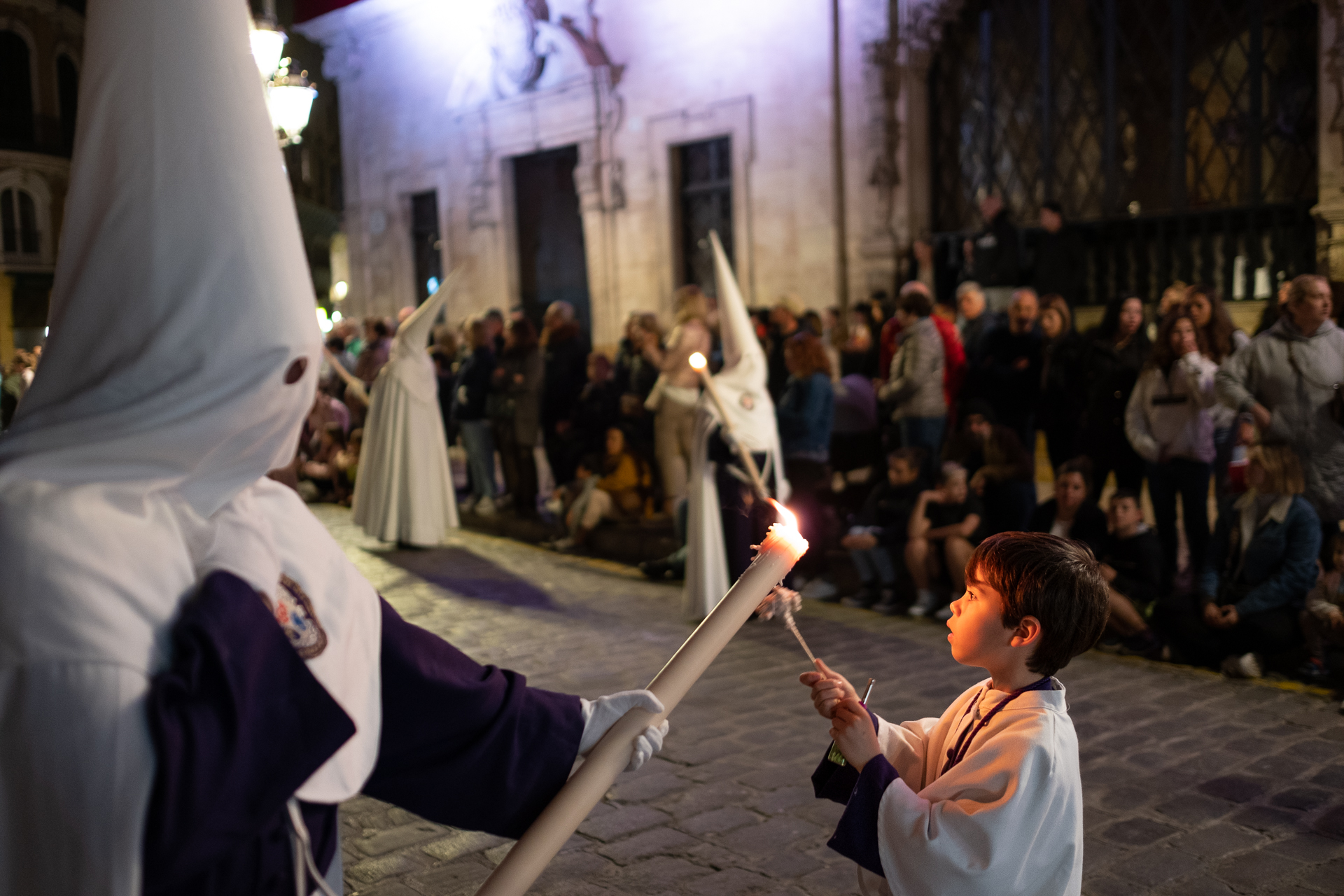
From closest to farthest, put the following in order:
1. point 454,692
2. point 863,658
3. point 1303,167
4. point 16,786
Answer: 1. point 16,786
2. point 454,692
3. point 863,658
4. point 1303,167

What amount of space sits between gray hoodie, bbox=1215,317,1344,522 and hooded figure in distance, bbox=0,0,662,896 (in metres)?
5.84

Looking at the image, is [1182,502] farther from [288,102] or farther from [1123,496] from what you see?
[288,102]

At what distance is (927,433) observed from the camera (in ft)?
28.7

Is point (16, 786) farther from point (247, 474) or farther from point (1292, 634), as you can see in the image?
point (1292, 634)

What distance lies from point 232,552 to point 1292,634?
565cm

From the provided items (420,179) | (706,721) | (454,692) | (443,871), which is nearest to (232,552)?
(454,692)

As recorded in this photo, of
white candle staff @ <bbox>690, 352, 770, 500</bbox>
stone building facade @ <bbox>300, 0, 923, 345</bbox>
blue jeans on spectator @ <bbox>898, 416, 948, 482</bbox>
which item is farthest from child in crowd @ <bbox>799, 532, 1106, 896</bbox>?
stone building facade @ <bbox>300, 0, 923, 345</bbox>

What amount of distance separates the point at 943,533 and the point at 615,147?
36.6 ft

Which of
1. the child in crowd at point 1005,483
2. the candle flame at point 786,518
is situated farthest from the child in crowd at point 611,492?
the candle flame at point 786,518

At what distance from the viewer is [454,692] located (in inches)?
78.2

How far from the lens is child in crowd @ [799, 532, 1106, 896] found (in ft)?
6.81

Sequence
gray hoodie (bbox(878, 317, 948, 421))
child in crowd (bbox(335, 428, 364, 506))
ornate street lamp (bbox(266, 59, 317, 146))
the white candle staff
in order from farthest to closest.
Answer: child in crowd (bbox(335, 428, 364, 506))
gray hoodie (bbox(878, 317, 948, 421))
ornate street lamp (bbox(266, 59, 317, 146))
the white candle staff

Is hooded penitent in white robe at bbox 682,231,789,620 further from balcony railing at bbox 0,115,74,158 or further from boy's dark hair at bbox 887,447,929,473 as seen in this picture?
balcony railing at bbox 0,115,74,158

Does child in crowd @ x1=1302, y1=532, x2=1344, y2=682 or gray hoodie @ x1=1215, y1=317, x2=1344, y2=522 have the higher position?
gray hoodie @ x1=1215, y1=317, x2=1344, y2=522
